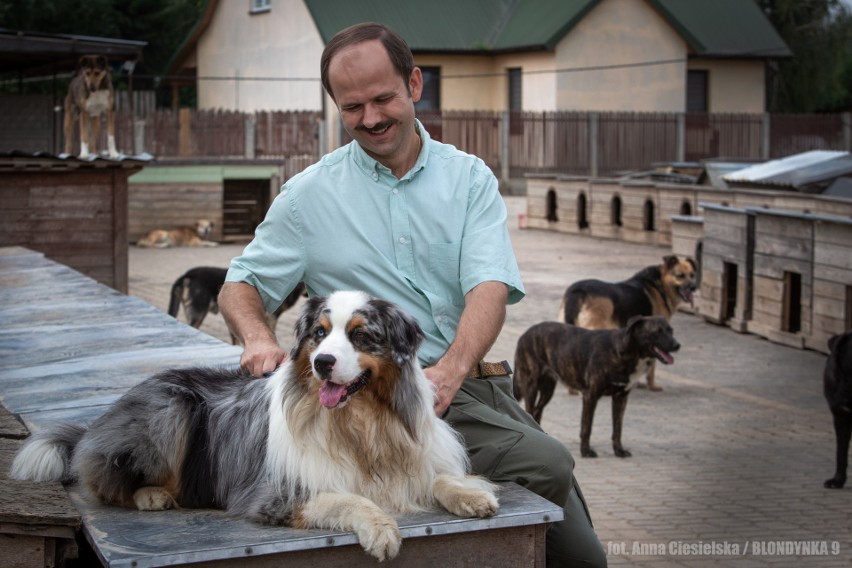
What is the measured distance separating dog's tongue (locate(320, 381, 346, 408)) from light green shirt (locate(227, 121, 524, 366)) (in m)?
0.85

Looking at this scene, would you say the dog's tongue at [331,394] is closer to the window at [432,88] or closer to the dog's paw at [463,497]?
the dog's paw at [463,497]

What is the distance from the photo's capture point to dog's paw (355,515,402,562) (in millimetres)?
3574

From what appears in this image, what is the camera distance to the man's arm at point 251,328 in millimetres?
4277

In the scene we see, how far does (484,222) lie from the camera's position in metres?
4.54

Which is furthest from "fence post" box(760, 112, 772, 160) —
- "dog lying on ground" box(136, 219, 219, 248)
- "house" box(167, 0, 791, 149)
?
"dog lying on ground" box(136, 219, 219, 248)

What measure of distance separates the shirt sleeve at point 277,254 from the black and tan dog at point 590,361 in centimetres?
527

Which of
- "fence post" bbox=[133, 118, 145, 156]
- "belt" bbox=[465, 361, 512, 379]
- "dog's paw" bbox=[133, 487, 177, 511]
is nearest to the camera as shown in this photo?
"dog's paw" bbox=[133, 487, 177, 511]

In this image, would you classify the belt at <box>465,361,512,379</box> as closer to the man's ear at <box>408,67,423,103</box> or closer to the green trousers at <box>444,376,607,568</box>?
the green trousers at <box>444,376,607,568</box>

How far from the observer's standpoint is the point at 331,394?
3.66m

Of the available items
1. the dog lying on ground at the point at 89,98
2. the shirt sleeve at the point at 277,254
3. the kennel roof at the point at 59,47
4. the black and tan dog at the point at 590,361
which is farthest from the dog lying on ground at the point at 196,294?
the kennel roof at the point at 59,47

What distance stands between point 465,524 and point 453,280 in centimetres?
105

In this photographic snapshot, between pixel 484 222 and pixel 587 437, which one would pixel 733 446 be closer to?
pixel 587 437

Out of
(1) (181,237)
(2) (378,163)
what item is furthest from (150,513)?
(1) (181,237)

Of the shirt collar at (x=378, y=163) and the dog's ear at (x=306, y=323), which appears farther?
the shirt collar at (x=378, y=163)
